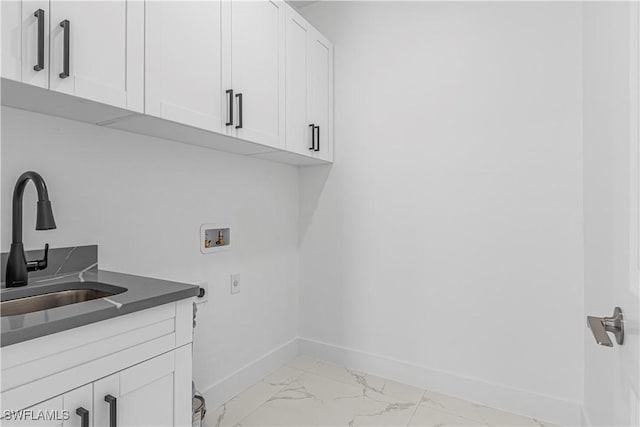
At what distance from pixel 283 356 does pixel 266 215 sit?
990mm

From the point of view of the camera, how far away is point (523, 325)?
1933 mm

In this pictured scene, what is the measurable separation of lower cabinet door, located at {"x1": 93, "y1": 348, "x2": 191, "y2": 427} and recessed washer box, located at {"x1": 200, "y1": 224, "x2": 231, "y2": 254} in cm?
86

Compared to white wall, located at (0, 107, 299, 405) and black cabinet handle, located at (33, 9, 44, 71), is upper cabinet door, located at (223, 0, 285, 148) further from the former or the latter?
black cabinet handle, located at (33, 9, 44, 71)

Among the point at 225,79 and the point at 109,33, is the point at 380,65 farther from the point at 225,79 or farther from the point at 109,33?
the point at 109,33

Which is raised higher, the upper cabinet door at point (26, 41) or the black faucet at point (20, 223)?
the upper cabinet door at point (26, 41)

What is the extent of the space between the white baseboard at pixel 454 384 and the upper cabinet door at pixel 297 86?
4.57ft

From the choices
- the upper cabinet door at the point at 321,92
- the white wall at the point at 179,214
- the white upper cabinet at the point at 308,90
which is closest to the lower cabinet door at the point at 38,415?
the white wall at the point at 179,214

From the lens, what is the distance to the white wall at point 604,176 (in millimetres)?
901

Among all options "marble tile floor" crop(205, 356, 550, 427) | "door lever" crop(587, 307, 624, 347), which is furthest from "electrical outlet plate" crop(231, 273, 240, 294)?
"door lever" crop(587, 307, 624, 347)

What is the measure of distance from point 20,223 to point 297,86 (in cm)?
147

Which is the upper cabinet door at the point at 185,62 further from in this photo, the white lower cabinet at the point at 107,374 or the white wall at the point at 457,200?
the white wall at the point at 457,200

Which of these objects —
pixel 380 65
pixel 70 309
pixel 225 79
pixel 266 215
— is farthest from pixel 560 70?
pixel 70 309

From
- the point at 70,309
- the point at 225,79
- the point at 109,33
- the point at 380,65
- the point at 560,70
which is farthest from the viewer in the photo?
the point at 380,65

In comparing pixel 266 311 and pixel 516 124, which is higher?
pixel 516 124
